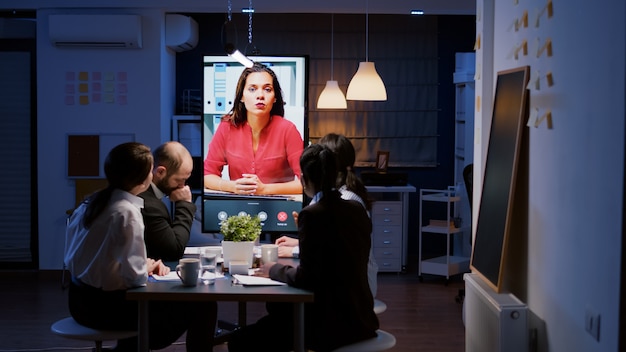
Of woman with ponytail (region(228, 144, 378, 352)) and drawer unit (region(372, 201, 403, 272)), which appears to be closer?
woman with ponytail (region(228, 144, 378, 352))

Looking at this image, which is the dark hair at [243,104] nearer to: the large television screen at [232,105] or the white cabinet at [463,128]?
the large television screen at [232,105]

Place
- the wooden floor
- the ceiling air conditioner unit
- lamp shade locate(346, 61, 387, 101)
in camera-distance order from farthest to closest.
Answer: the ceiling air conditioner unit → lamp shade locate(346, 61, 387, 101) → the wooden floor

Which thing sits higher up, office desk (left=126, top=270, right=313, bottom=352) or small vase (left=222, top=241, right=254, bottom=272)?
small vase (left=222, top=241, right=254, bottom=272)

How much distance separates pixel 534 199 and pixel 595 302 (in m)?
0.83

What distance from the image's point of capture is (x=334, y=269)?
3230mm

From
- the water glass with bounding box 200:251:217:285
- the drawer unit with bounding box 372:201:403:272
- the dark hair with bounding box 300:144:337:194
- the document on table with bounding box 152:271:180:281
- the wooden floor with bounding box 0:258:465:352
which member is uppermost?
the dark hair with bounding box 300:144:337:194

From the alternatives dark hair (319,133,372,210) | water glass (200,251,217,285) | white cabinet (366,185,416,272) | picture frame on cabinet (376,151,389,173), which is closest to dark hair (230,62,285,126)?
dark hair (319,133,372,210)

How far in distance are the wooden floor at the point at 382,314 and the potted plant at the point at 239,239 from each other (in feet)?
5.46

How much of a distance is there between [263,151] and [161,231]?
4.68 ft

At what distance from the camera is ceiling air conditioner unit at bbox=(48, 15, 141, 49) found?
25.3 ft

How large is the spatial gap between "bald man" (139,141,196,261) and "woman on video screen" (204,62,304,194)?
1.05m

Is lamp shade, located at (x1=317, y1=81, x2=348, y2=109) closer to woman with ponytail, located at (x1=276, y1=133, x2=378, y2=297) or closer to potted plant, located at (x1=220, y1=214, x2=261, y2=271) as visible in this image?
woman with ponytail, located at (x1=276, y1=133, x2=378, y2=297)

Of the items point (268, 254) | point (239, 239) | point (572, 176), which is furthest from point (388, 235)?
point (572, 176)

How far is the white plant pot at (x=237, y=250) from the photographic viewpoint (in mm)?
3674
